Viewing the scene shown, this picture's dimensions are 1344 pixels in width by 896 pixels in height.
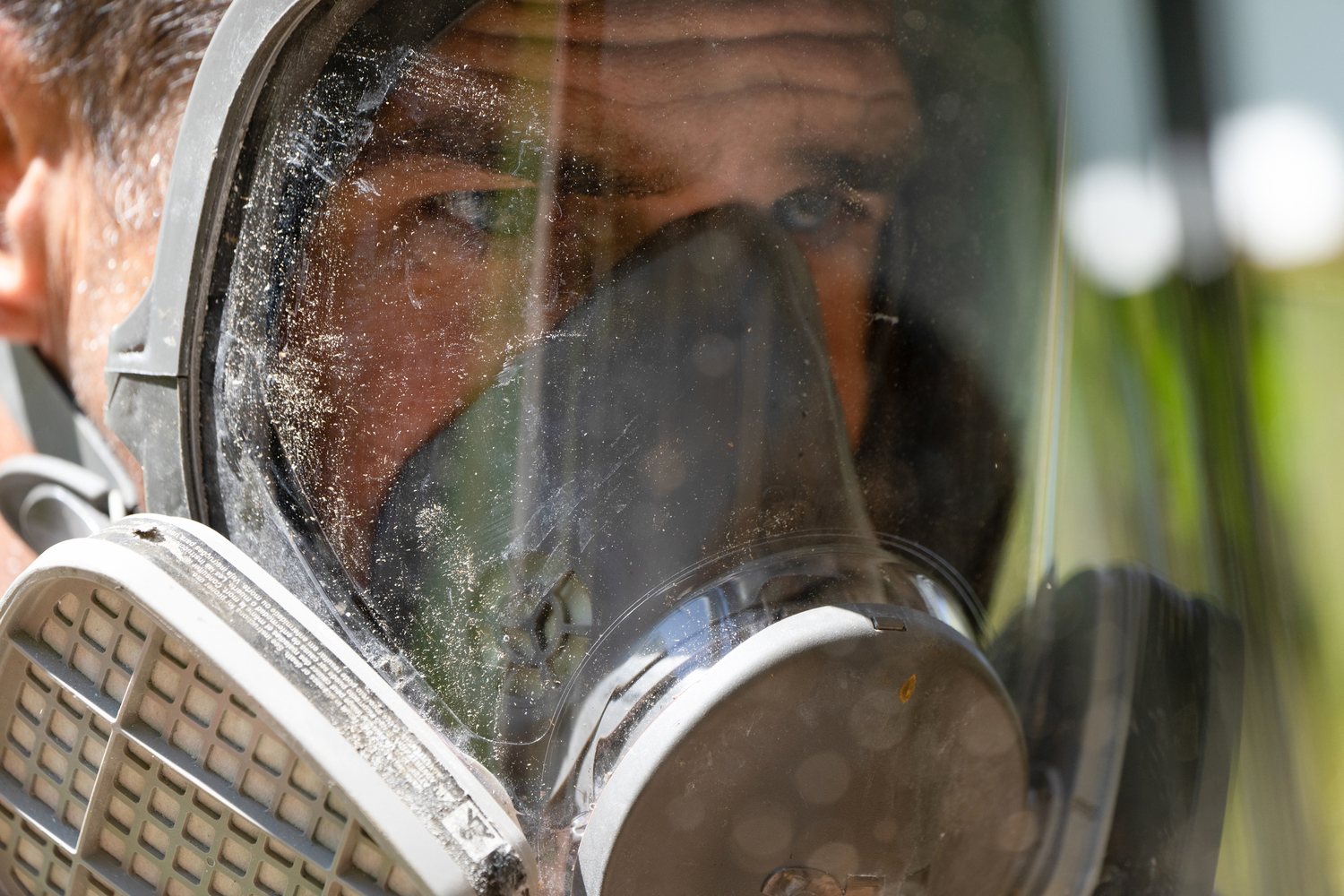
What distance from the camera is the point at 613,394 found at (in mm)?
843

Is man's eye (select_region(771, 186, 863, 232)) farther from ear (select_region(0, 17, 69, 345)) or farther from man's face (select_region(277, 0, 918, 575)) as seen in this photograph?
ear (select_region(0, 17, 69, 345))

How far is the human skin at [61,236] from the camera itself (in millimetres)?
1049

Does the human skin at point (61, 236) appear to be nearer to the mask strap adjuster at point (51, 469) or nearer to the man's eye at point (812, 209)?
the mask strap adjuster at point (51, 469)

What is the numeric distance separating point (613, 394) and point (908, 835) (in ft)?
1.55

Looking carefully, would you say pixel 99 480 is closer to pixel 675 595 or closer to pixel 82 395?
pixel 82 395

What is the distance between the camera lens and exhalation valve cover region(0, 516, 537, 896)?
717 mm

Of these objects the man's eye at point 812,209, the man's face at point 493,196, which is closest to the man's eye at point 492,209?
the man's face at point 493,196

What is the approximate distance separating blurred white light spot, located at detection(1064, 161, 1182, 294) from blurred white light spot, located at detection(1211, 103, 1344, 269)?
0.06 metres

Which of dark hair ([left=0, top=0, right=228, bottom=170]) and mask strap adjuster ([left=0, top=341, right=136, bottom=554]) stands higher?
dark hair ([left=0, top=0, right=228, bottom=170])

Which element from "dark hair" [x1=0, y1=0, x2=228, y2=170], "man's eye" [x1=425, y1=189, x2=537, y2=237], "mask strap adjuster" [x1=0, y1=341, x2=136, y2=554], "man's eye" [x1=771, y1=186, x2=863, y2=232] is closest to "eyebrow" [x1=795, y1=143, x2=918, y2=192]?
"man's eye" [x1=771, y1=186, x2=863, y2=232]

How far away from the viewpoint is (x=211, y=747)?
755 millimetres

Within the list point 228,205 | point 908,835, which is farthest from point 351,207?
point 908,835

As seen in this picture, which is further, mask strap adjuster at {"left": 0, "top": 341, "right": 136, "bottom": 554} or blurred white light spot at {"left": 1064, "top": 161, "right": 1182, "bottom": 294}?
mask strap adjuster at {"left": 0, "top": 341, "right": 136, "bottom": 554}

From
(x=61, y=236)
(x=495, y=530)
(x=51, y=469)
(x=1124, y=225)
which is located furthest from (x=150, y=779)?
Result: (x=1124, y=225)
